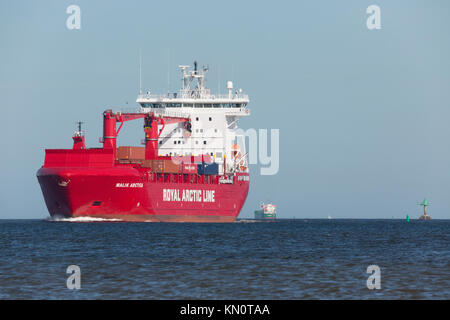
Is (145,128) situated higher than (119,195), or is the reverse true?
(145,128)

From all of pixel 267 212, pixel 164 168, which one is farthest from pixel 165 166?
pixel 267 212

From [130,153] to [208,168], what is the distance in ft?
31.6

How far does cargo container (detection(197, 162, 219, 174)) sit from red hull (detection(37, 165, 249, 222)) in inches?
47.7

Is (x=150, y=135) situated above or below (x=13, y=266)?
above

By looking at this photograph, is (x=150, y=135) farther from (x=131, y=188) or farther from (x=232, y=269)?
(x=232, y=269)

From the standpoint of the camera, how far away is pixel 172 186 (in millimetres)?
68562

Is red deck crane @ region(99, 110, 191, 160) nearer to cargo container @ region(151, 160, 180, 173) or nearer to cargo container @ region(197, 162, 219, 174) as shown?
cargo container @ region(151, 160, 180, 173)

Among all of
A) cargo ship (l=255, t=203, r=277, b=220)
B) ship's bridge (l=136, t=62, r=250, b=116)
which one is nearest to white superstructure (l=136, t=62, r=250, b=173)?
ship's bridge (l=136, t=62, r=250, b=116)

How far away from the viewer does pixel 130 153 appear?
66.9m

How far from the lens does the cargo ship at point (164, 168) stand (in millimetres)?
61844

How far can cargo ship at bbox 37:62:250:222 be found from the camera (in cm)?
6184

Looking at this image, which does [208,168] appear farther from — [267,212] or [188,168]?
[267,212]
